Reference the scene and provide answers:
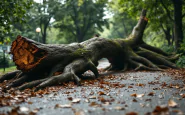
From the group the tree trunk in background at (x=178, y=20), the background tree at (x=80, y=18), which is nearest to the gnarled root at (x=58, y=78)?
the tree trunk in background at (x=178, y=20)

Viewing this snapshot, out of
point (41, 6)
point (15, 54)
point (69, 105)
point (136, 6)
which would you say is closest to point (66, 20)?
point (41, 6)

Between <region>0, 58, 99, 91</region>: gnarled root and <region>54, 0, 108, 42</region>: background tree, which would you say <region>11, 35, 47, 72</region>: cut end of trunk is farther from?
<region>54, 0, 108, 42</region>: background tree

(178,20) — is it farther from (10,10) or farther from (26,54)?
(26,54)

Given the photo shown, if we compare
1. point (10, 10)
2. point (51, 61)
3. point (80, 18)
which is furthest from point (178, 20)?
point (80, 18)

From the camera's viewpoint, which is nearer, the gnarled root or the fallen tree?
the gnarled root

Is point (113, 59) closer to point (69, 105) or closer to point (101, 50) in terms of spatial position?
point (101, 50)

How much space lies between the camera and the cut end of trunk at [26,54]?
5750mm

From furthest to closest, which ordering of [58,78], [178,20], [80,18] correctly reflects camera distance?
[80,18] → [178,20] → [58,78]

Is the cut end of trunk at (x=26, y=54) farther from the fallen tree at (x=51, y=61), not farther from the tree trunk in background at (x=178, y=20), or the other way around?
the tree trunk in background at (x=178, y=20)

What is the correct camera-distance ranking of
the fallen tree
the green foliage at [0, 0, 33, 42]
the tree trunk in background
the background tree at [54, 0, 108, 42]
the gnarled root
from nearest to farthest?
the gnarled root < the fallen tree < the green foliage at [0, 0, 33, 42] < the tree trunk in background < the background tree at [54, 0, 108, 42]

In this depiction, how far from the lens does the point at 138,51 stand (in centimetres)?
1174

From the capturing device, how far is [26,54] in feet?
19.6

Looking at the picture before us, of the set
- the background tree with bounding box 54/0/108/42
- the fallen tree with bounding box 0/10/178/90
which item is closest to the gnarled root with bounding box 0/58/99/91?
the fallen tree with bounding box 0/10/178/90

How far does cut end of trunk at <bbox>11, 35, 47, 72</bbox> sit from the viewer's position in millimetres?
5750
